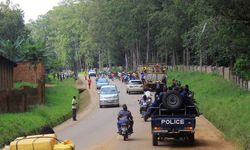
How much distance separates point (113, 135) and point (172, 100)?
5.93 metres

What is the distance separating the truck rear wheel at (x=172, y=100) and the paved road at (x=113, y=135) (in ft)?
5.16

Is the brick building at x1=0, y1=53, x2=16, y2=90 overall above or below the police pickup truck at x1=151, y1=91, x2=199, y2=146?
above

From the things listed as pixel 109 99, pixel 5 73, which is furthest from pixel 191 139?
pixel 5 73

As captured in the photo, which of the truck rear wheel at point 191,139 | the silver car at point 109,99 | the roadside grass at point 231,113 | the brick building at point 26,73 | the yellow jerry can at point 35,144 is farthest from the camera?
the brick building at point 26,73

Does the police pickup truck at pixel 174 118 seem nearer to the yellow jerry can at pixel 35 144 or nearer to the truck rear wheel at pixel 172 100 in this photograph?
the truck rear wheel at pixel 172 100

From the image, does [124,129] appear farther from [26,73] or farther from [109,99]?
[26,73]

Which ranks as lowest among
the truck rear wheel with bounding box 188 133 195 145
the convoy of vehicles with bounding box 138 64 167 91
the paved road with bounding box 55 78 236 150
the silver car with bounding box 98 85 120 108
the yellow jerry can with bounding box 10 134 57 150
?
the paved road with bounding box 55 78 236 150

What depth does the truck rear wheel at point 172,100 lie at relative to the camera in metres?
20.4

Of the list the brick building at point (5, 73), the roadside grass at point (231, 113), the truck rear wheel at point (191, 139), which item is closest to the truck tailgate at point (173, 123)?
the truck rear wheel at point (191, 139)

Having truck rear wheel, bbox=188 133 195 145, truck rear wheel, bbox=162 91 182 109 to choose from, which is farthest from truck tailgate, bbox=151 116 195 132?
truck rear wheel, bbox=188 133 195 145

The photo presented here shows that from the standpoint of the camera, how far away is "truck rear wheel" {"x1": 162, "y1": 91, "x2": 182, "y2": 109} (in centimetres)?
2042

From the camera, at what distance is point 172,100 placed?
20469mm

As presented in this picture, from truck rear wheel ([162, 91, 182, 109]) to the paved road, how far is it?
61.9 inches

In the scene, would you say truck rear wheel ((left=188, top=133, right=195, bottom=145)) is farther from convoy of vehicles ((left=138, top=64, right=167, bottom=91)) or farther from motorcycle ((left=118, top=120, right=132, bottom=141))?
convoy of vehicles ((left=138, top=64, right=167, bottom=91))
